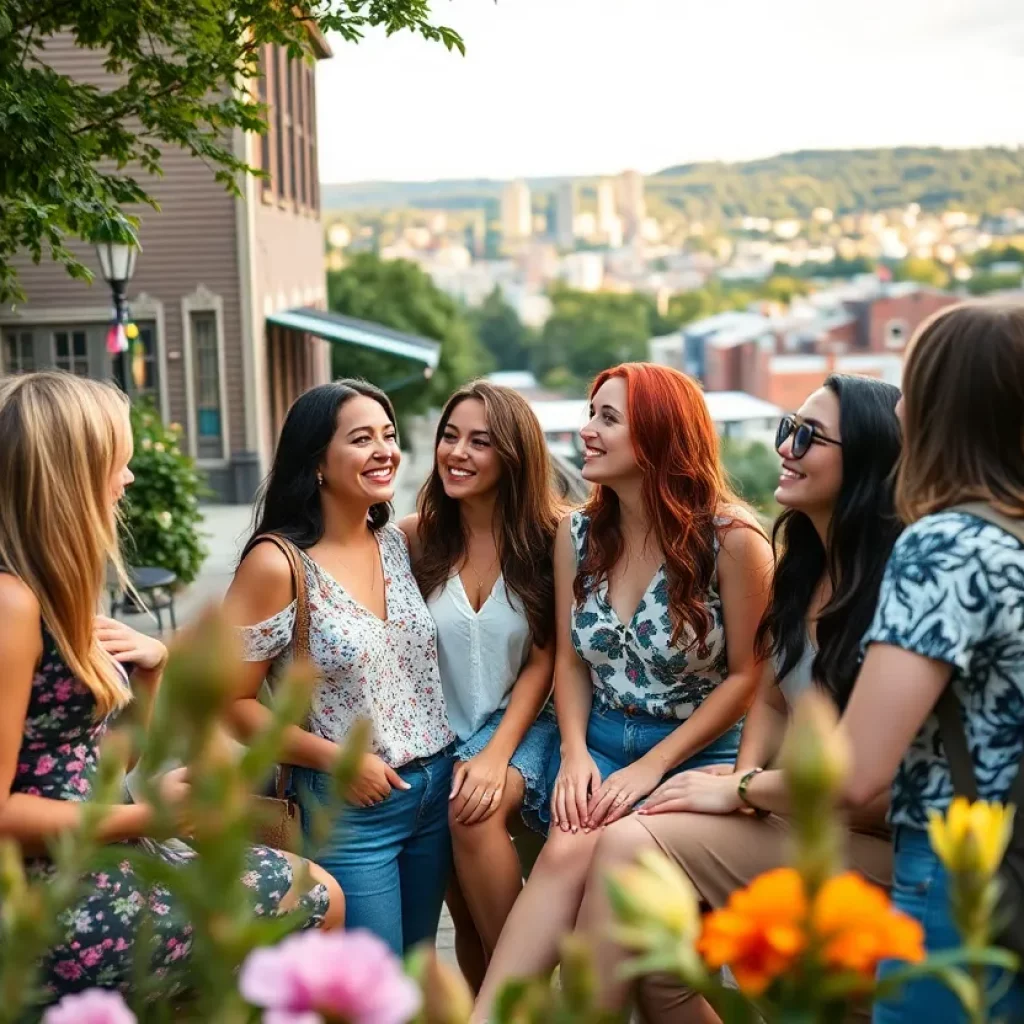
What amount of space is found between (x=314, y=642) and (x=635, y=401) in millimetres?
923

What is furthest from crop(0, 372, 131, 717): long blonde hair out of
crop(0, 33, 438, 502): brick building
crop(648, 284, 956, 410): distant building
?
crop(648, 284, 956, 410): distant building

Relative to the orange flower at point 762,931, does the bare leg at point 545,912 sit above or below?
below

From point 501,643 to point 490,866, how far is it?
21.0 inches

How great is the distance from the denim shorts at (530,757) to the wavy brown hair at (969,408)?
1754mm

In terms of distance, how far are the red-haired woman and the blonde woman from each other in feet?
3.96

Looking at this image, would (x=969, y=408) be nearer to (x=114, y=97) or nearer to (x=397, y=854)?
(x=397, y=854)

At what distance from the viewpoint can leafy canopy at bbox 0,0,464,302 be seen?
5.93 metres

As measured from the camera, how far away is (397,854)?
3.53 m

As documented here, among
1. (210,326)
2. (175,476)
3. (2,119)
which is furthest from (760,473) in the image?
(2,119)

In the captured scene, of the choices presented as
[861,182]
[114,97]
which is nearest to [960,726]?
[114,97]

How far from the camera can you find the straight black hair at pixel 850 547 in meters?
2.86

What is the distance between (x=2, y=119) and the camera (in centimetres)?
569

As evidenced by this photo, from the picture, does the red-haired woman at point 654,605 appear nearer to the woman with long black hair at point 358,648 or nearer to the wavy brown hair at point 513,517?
the wavy brown hair at point 513,517

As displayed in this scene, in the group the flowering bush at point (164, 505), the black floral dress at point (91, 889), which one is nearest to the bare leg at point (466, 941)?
the black floral dress at point (91, 889)
